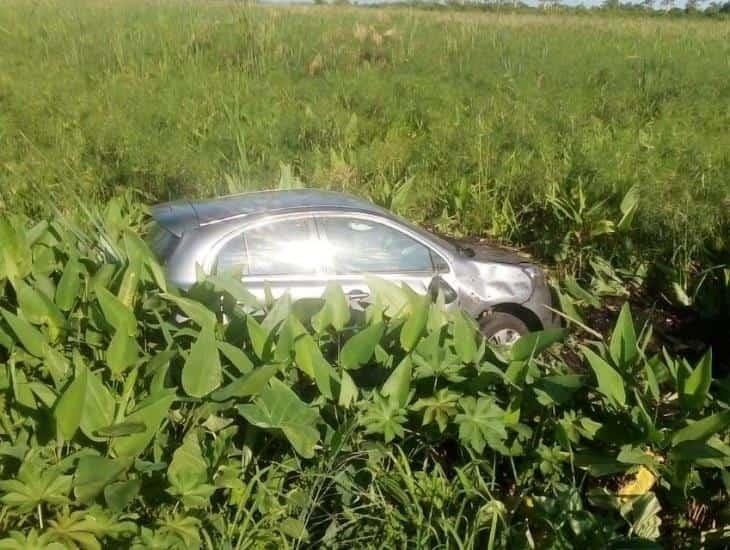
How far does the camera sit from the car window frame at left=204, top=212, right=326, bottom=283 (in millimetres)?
5837

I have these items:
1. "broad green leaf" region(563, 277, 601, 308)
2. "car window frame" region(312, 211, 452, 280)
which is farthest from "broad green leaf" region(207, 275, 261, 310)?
"broad green leaf" region(563, 277, 601, 308)

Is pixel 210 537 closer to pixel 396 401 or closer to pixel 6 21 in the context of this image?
pixel 396 401

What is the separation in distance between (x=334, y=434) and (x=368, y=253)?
333 cm

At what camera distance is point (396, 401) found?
10.6ft

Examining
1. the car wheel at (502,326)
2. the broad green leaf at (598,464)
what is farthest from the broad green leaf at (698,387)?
the car wheel at (502,326)

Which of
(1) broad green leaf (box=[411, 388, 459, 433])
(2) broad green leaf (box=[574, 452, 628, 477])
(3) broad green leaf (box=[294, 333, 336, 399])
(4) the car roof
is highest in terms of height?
(3) broad green leaf (box=[294, 333, 336, 399])

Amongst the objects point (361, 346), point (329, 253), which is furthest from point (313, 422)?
point (329, 253)

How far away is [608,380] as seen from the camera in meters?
3.11

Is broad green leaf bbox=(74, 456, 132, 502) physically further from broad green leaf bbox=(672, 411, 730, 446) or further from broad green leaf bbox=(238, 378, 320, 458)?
broad green leaf bbox=(672, 411, 730, 446)

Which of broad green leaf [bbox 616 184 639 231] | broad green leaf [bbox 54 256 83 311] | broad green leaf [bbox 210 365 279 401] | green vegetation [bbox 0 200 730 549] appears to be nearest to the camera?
green vegetation [bbox 0 200 730 549]

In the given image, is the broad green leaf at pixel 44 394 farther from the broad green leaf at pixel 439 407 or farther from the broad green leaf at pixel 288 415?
the broad green leaf at pixel 439 407

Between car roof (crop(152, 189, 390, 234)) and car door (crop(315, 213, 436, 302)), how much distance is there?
0.44 feet

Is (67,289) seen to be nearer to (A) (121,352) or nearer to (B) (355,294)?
(A) (121,352)

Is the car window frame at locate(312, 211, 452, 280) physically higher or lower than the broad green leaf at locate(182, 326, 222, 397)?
lower
